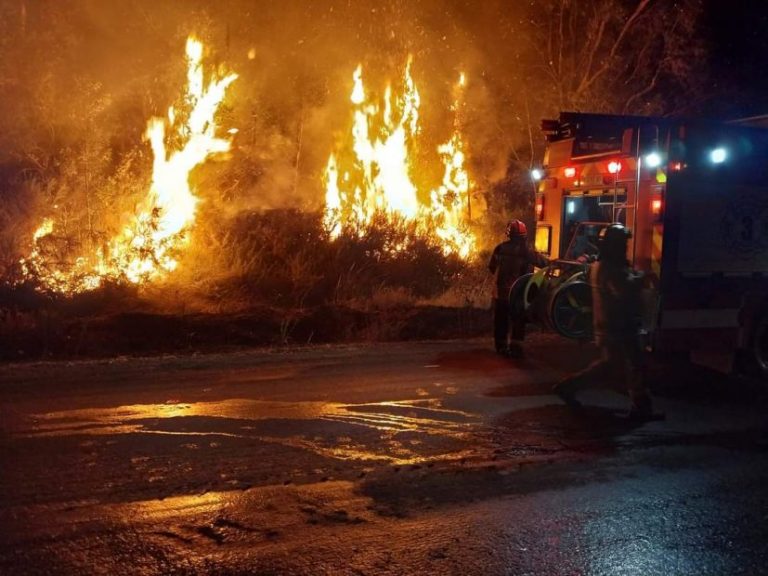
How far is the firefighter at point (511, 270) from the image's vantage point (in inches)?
344

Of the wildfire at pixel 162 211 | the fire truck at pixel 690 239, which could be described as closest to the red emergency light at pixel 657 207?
the fire truck at pixel 690 239

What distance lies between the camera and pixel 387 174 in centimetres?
1697

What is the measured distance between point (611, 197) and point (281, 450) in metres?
5.07

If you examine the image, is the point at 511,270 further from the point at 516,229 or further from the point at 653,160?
the point at 653,160

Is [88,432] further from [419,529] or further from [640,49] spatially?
[640,49]

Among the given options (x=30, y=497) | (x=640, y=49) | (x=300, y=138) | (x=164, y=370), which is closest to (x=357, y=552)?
(x=30, y=497)

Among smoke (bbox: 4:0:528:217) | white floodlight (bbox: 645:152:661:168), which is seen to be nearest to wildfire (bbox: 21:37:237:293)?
smoke (bbox: 4:0:528:217)

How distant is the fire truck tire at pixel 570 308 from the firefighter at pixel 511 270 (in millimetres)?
767

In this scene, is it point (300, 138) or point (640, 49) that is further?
point (640, 49)

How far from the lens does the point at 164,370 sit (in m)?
7.96

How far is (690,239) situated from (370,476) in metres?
4.57

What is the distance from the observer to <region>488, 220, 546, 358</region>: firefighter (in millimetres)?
8734

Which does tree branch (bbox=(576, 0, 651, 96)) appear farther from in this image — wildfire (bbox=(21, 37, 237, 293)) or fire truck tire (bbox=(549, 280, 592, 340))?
fire truck tire (bbox=(549, 280, 592, 340))

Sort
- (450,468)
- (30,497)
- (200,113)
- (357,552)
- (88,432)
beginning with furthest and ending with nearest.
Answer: (200,113), (88,432), (450,468), (30,497), (357,552)
